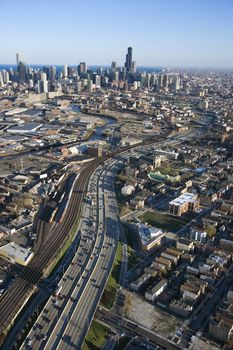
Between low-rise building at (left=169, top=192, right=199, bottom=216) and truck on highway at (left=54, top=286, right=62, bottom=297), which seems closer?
truck on highway at (left=54, top=286, right=62, bottom=297)

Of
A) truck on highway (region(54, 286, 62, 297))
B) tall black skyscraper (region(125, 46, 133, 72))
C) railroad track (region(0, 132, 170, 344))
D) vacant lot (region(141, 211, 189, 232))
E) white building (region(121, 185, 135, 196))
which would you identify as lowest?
railroad track (region(0, 132, 170, 344))

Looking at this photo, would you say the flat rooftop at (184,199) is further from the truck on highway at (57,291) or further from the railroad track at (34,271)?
the truck on highway at (57,291)

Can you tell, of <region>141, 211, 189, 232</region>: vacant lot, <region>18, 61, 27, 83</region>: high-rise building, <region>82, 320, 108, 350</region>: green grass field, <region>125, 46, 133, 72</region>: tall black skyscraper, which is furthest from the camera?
<region>125, 46, 133, 72</region>: tall black skyscraper

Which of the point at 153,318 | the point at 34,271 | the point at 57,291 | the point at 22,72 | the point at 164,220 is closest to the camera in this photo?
the point at 153,318

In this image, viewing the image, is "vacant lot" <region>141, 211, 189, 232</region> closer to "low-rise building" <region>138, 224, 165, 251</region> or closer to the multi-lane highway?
"low-rise building" <region>138, 224, 165, 251</region>

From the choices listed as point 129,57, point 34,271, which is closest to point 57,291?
point 34,271

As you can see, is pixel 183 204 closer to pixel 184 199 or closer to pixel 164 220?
pixel 184 199

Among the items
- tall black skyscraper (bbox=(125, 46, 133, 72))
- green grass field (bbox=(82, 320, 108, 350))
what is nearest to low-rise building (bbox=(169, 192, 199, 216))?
green grass field (bbox=(82, 320, 108, 350))

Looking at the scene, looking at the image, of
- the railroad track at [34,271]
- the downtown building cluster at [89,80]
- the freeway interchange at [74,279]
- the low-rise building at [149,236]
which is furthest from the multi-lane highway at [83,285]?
the downtown building cluster at [89,80]

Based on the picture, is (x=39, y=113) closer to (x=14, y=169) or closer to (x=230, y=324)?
(x=14, y=169)
